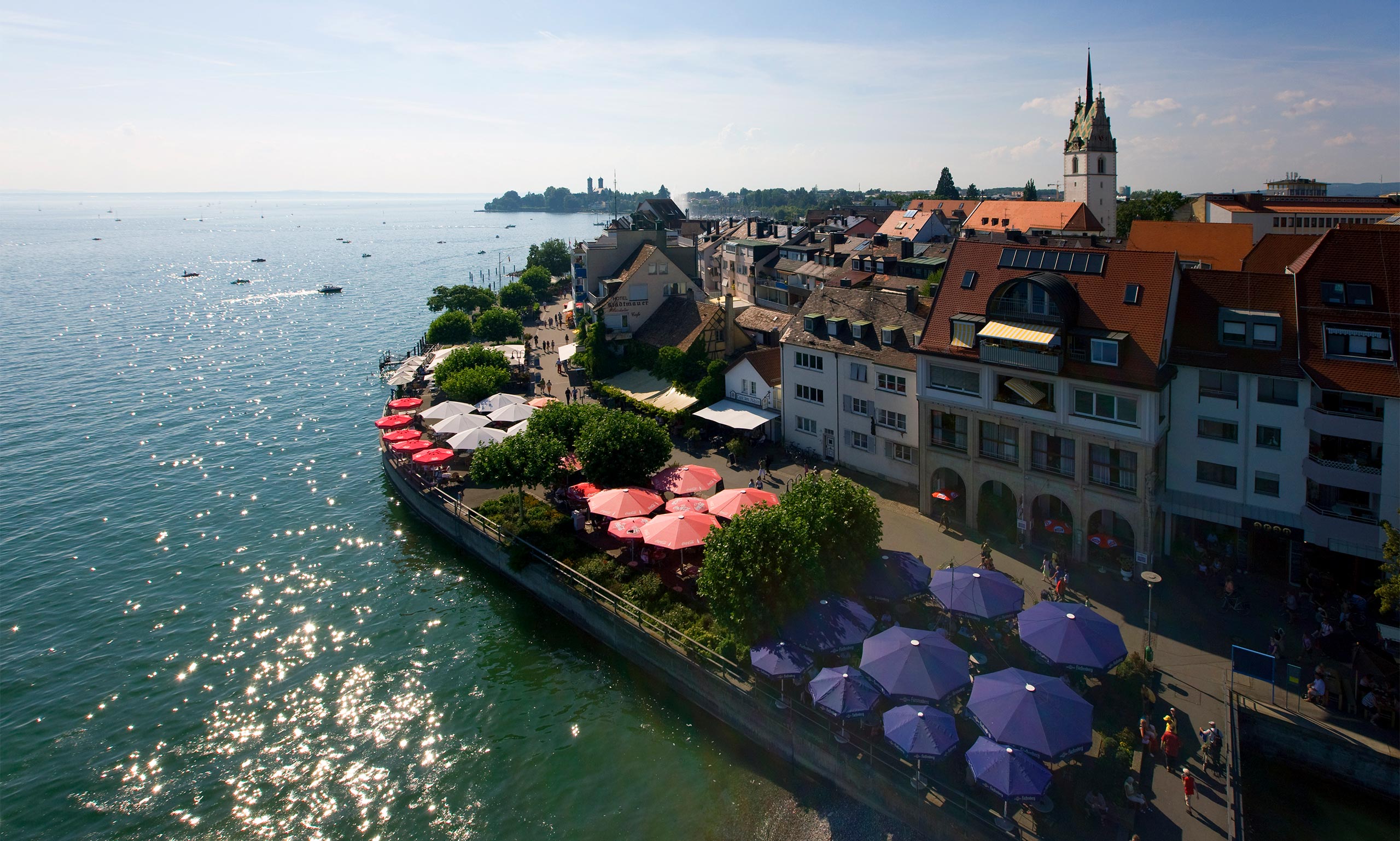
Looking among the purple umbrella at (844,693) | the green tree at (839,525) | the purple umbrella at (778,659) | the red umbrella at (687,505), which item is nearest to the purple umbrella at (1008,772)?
the purple umbrella at (844,693)

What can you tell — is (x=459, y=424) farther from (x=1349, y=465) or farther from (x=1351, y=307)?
(x=1351, y=307)

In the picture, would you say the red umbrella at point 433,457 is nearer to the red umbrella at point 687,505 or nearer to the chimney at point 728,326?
the red umbrella at point 687,505

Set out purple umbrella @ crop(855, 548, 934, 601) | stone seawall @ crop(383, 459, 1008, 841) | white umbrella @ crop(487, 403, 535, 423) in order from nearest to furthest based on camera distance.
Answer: stone seawall @ crop(383, 459, 1008, 841) → purple umbrella @ crop(855, 548, 934, 601) → white umbrella @ crop(487, 403, 535, 423)

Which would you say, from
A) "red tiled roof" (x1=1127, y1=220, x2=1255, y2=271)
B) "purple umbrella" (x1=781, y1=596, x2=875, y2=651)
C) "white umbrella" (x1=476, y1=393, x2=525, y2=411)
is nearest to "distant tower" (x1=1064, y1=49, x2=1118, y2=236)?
"red tiled roof" (x1=1127, y1=220, x2=1255, y2=271)

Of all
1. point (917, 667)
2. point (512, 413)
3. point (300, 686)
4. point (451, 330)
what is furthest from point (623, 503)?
point (451, 330)

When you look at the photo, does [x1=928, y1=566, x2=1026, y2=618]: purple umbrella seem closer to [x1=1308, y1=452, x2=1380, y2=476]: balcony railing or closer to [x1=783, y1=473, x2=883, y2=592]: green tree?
[x1=783, y1=473, x2=883, y2=592]: green tree

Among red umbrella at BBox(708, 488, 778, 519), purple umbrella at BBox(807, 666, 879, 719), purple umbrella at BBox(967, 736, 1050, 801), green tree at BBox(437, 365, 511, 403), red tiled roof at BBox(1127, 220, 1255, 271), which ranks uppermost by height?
red tiled roof at BBox(1127, 220, 1255, 271)

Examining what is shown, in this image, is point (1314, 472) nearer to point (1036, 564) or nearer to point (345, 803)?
point (1036, 564)
